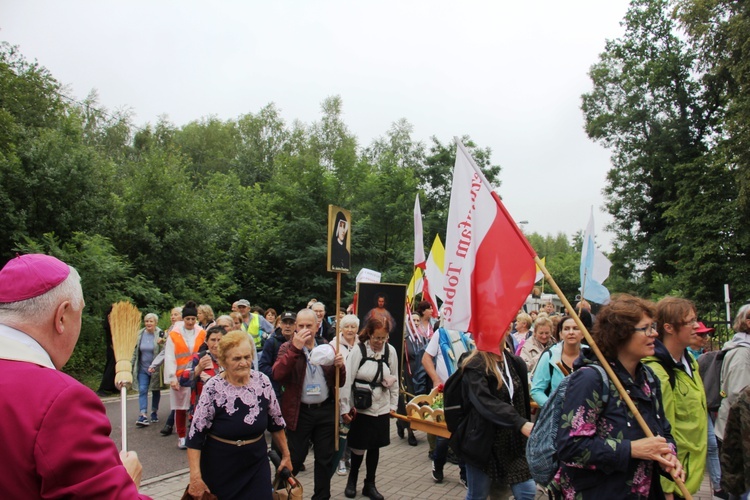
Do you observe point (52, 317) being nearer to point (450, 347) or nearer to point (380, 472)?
point (450, 347)

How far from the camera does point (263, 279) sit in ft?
88.1

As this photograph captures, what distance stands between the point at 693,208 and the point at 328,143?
1018 inches

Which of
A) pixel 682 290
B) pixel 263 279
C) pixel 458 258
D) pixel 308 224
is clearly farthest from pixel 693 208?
pixel 458 258

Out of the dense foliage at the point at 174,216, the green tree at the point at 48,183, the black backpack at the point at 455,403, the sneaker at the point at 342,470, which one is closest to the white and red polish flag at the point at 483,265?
the black backpack at the point at 455,403

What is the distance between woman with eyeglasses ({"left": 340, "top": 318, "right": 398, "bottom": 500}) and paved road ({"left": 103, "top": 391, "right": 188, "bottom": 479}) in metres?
2.69

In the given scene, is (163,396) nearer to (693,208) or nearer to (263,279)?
(263,279)

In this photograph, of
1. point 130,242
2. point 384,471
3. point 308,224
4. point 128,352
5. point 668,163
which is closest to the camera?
point 128,352

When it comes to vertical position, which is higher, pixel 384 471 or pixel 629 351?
pixel 629 351

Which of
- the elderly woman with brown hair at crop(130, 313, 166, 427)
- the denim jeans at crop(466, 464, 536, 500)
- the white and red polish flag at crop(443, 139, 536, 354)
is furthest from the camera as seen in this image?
the elderly woman with brown hair at crop(130, 313, 166, 427)

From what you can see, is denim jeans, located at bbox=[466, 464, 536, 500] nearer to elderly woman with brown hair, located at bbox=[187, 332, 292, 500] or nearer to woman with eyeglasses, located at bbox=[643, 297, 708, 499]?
woman with eyeglasses, located at bbox=[643, 297, 708, 499]

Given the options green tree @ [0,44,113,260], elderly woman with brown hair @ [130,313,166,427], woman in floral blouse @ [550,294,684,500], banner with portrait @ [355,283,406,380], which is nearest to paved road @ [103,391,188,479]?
elderly woman with brown hair @ [130,313,166,427]

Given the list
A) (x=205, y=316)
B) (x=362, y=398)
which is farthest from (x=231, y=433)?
(x=205, y=316)

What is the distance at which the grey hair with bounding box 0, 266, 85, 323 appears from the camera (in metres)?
1.65

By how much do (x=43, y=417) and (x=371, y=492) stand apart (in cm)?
538
